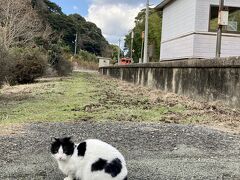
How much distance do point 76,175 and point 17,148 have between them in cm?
239

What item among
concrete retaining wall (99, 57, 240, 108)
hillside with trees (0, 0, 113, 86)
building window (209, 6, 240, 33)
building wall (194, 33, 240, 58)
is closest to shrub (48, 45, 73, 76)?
hillside with trees (0, 0, 113, 86)

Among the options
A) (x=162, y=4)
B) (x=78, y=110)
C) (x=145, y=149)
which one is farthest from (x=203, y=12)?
(x=145, y=149)

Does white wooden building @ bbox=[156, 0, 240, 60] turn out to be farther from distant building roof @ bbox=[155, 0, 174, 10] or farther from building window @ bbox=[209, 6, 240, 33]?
distant building roof @ bbox=[155, 0, 174, 10]

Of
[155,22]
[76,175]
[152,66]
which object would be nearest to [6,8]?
[152,66]

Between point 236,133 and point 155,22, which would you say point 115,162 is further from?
point 155,22

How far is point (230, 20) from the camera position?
76.3 feet

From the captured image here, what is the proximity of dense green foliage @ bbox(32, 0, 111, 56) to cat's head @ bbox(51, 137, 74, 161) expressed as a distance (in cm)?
7674

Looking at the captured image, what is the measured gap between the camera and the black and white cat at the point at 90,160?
4.90 metres

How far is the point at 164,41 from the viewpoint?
1198 inches

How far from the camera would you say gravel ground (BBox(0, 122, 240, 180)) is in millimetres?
6129

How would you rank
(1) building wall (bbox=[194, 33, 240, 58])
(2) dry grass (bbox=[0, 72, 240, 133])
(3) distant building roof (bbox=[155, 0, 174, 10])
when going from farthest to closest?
1. (3) distant building roof (bbox=[155, 0, 174, 10])
2. (1) building wall (bbox=[194, 33, 240, 58])
3. (2) dry grass (bbox=[0, 72, 240, 133])

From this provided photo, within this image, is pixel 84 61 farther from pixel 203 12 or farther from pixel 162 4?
pixel 203 12

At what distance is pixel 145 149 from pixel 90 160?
2521 millimetres

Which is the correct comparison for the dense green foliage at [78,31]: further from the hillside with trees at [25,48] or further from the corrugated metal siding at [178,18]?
the corrugated metal siding at [178,18]
